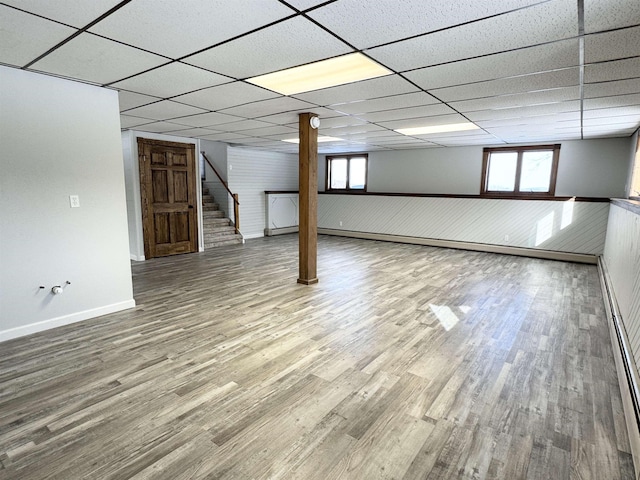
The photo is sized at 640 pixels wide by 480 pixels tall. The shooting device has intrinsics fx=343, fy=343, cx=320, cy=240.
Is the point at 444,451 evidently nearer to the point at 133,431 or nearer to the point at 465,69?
the point at 133,431

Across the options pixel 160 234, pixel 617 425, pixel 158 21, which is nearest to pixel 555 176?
pixel 617 425

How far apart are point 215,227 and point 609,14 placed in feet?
25.1

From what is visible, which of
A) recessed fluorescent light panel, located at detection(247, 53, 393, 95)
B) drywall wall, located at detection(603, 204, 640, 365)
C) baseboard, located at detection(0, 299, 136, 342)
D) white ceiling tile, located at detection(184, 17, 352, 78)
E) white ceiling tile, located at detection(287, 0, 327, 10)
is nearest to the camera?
white ceiling tile, located at detection(287, 0, 327, 10)

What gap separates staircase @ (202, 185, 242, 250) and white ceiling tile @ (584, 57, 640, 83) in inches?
275

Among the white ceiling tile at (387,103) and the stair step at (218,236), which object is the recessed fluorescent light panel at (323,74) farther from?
the stair step at (218,236)

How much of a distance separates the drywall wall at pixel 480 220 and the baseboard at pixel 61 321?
6474 millimetres

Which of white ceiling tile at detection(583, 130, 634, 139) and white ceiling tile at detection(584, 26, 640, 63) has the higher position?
white ceiling tile at detection(584, 26, 640, 63)

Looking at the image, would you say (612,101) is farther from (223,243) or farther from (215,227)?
(215,227)

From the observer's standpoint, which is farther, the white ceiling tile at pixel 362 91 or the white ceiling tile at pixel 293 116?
the white ceiling tile at pixel 293 116

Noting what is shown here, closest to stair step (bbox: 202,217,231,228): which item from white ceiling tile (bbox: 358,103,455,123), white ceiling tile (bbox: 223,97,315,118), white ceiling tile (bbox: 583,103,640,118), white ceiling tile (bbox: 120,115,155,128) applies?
white ceiling tile (bbox: 120,115,155,128)

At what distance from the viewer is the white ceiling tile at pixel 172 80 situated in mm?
2947

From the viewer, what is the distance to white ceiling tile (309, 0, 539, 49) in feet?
6.07

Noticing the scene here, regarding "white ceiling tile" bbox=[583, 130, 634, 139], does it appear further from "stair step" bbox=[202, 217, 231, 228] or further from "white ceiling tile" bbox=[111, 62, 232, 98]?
"stair step" bbox=[202, 217, 231, 228]

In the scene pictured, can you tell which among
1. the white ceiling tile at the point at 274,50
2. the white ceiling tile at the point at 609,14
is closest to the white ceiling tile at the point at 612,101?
the white ceiling tile at the point at 609,14
